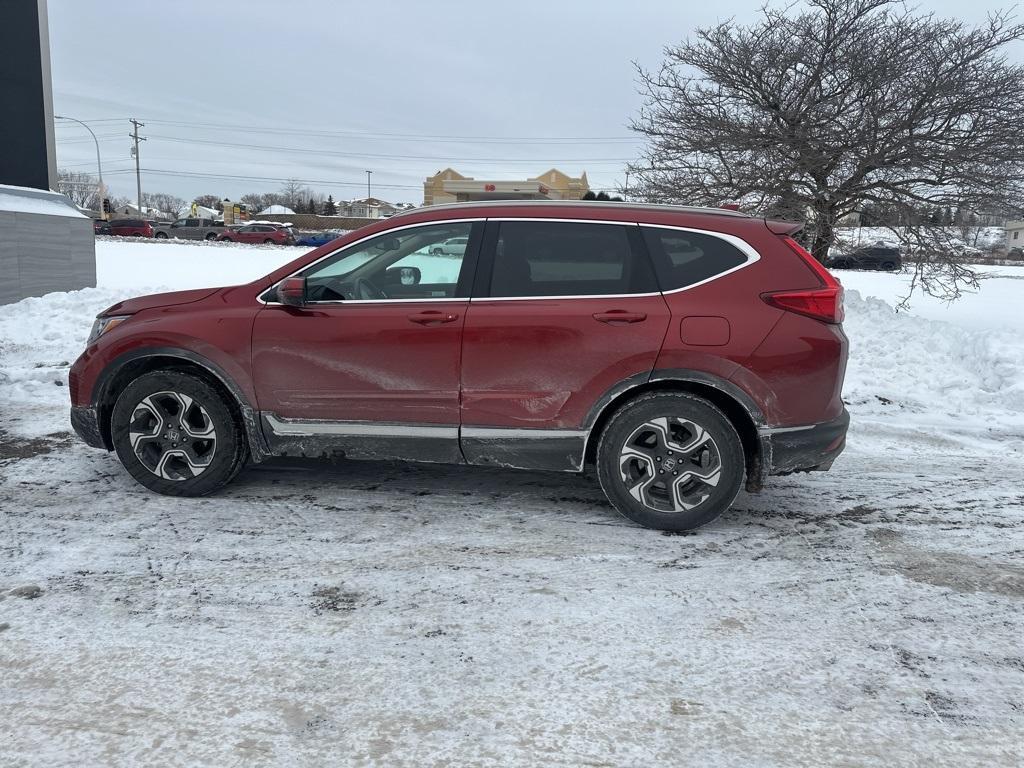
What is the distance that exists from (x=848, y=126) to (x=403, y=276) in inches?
365

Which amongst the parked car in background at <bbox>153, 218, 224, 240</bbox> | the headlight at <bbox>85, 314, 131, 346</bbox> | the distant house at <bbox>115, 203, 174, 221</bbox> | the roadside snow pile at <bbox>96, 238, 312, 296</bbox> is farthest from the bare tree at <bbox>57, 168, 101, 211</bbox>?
the headlight at <bbox>85, 314, 131, 346</bbox>

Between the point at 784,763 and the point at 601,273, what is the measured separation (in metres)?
2.52

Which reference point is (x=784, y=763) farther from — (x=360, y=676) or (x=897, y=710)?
(x=360, y=676)

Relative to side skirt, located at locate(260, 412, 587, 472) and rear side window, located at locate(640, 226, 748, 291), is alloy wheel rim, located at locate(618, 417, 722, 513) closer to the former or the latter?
side skirt, located at locate(260, 412, 587, 472)

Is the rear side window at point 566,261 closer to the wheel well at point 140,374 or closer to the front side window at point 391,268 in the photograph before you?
the front side window at point 391,268

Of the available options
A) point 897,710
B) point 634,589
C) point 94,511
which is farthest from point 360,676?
point 94,511

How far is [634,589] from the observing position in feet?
11.1

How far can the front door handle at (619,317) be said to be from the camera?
3910 millimetres

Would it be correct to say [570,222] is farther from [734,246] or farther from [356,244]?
[356,244]

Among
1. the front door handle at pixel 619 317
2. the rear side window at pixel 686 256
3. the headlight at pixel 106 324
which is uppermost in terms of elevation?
the rear side window at pixel 686 256

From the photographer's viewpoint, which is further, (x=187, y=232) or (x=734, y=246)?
(x=187, y=232)

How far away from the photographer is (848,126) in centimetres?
1097

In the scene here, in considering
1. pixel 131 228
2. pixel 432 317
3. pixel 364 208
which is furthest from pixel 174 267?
pixel 364 208

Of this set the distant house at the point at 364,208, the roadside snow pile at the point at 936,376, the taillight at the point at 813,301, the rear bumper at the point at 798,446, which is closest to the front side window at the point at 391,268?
the taillight at the point at 813,301
